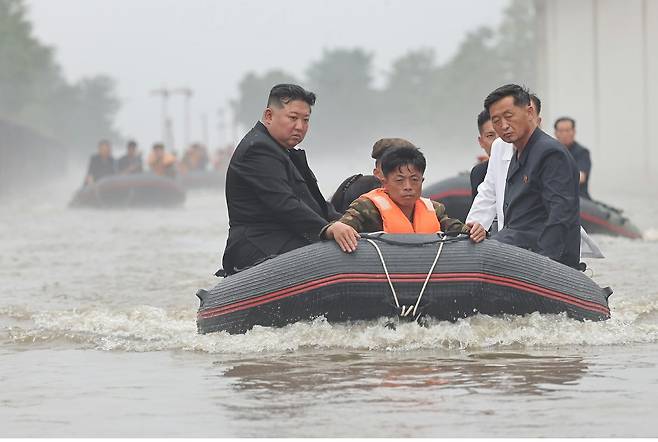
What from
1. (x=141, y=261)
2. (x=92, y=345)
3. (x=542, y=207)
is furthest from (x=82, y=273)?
(x=542, y=207)

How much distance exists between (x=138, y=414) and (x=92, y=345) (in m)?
3.02

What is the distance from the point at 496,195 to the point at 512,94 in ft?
3.64

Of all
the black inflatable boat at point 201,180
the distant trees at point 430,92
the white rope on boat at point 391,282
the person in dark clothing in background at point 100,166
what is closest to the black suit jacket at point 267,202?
the white rope on boat at point 391,282

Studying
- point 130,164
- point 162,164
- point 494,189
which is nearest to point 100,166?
point 130,164

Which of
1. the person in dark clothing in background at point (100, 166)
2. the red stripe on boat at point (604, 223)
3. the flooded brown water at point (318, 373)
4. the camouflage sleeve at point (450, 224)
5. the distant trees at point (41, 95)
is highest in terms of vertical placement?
the distant trees at point (41, 95)

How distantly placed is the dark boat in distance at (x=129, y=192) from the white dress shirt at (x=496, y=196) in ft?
75.3

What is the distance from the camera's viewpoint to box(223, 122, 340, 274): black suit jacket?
29.3ft

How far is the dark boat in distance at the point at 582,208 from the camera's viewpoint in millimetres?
16828

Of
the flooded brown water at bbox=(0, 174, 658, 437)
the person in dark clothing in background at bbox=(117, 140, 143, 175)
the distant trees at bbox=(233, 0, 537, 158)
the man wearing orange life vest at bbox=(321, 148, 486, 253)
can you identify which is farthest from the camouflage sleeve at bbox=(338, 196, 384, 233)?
the distant trees at bbox=(233, 0, 537, 158)

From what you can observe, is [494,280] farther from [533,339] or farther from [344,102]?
[344,102]

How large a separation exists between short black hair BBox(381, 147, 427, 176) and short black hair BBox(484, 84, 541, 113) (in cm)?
58

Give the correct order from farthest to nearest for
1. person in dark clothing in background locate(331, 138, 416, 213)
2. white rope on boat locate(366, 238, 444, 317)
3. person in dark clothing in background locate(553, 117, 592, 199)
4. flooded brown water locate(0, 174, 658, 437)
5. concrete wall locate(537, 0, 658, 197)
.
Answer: concrete wall locate(537, 0, 658, 197) < person in dark clothing in background locate(553, 117, 592, 199) < person in dark clothing in background locate(331, 138, 416, 213) < white rope on boat locate(366, 238, 444, 317) < flooded brown water locate(0, 174, 658, 437)

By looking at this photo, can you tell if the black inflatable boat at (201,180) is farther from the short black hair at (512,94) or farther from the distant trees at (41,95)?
the short black hair at (512,94)

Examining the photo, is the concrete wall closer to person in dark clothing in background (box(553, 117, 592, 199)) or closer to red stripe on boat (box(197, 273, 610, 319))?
person in dark clothing in background (box(553, 117, 592, 199))
